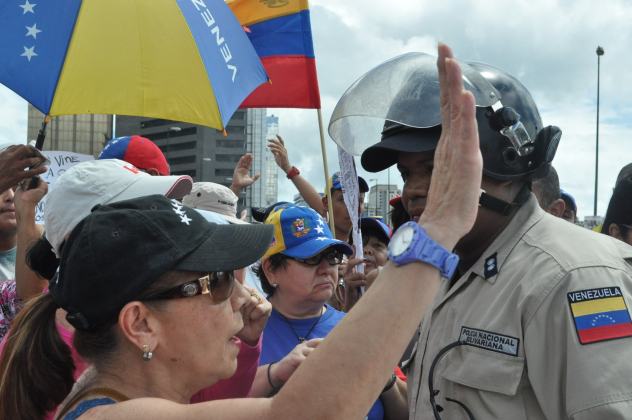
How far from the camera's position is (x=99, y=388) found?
1525 millimetres

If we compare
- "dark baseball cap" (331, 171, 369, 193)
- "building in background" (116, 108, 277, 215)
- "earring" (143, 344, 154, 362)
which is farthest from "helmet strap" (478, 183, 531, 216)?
"building in background" (116, 108, 277, 215)

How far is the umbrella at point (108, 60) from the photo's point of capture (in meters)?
3.27

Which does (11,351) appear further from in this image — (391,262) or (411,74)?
(411,74)

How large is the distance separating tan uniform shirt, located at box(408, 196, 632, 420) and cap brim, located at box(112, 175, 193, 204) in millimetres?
1130

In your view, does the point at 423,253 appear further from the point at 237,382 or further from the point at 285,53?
the point at 285,53

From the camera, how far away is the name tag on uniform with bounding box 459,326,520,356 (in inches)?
74.7

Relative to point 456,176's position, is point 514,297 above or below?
below

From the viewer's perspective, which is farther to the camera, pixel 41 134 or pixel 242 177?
pixel 242 177

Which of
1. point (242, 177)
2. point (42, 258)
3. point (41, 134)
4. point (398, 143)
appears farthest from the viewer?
point (242, 177)

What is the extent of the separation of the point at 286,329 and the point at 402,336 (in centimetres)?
225

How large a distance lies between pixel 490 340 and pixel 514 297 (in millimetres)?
151

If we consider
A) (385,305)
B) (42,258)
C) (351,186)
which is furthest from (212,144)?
(385,305)

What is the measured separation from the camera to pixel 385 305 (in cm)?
124

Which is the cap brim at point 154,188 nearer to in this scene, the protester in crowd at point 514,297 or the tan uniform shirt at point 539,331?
the protester in crowd at point 514,297
